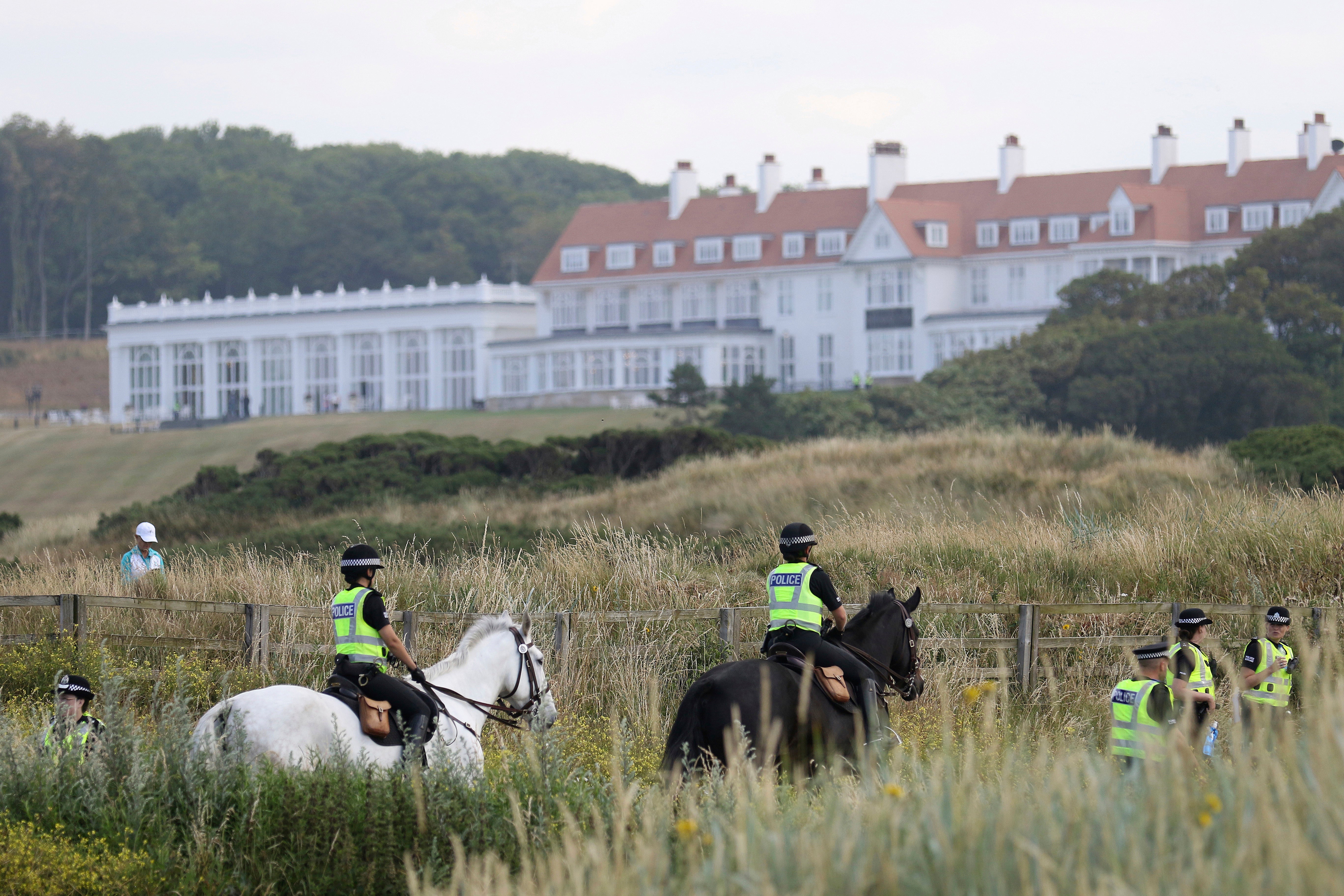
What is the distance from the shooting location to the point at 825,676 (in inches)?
372

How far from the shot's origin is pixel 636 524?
86.6 ft

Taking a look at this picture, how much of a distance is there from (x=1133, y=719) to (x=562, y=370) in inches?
2757

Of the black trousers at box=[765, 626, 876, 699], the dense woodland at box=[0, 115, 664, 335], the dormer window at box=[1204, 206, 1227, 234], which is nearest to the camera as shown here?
the black trousers at box=[765, 626, 876, 699]

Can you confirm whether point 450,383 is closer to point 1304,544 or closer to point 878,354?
point 878,354

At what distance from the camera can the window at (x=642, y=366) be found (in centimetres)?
7581

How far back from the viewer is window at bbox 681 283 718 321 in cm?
7969

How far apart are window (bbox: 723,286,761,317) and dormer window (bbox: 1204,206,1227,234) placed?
20288mm

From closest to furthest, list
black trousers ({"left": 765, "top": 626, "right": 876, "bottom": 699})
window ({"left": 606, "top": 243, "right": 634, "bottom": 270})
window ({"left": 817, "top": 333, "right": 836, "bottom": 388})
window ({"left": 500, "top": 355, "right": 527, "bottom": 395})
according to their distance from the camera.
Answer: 1. black trousers ({"left": 765, "top": 626, "right": 876, "bottom": 699})
2. window ({"left": 817, "top": 333, "right": 836, "bottom": 388})
3. window ({"left": 500, "top": 355, "right": 527, "bottom": 395})
4. window ({"left": 606, "top": 243, "right": 634, "bottom": 270})

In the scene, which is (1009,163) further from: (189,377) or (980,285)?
(189,377)

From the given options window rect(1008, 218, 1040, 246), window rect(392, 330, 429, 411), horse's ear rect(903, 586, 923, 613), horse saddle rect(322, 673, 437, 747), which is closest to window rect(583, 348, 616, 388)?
window rect(392, 330, 429, 411)

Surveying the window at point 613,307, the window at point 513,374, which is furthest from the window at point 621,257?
the window at point 513,374

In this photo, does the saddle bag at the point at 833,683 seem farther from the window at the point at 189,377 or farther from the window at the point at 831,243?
the window at the point at 189,377

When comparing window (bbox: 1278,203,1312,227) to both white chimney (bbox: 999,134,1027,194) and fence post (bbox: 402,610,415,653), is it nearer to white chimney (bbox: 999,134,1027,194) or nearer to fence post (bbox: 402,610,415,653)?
white chimney (bbox: 999,134,1027,194)

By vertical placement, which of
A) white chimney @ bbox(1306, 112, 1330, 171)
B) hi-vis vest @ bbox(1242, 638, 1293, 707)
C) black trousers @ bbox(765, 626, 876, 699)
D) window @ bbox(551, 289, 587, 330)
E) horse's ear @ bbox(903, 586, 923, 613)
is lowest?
hi-vis vest @ bbox(1242, 638, 1293, 707)
